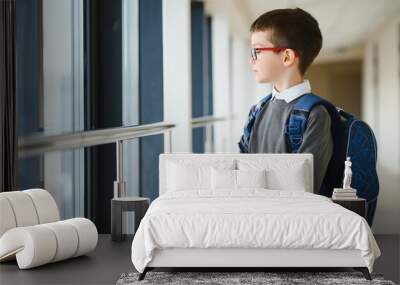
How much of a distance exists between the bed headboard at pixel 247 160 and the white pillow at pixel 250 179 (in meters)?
0.19

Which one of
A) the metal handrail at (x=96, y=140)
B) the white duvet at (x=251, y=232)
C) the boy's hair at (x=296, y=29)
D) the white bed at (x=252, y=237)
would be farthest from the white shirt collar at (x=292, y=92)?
the white duvet at (x=251, y=232)

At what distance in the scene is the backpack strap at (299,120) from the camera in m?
6.11

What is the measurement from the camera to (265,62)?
20.6 feet

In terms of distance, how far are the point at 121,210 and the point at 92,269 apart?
3.54 ft

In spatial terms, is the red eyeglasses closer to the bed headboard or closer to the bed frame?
the bed headboard

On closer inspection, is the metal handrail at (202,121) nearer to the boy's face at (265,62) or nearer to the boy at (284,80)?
the boy at (284,80)

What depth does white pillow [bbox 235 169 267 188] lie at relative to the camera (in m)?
5.55

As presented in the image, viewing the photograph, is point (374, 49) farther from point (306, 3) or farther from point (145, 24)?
point (145, 24)

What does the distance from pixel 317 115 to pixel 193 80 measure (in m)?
1.16

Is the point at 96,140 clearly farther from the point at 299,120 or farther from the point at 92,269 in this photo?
the point at 299,120

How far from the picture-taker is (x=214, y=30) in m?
6.75

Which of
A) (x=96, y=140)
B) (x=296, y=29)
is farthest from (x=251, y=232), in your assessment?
(x=296, y=29)

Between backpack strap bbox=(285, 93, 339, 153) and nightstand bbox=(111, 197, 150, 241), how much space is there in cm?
127

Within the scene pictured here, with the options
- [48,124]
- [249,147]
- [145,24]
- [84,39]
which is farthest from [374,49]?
[48,124]
